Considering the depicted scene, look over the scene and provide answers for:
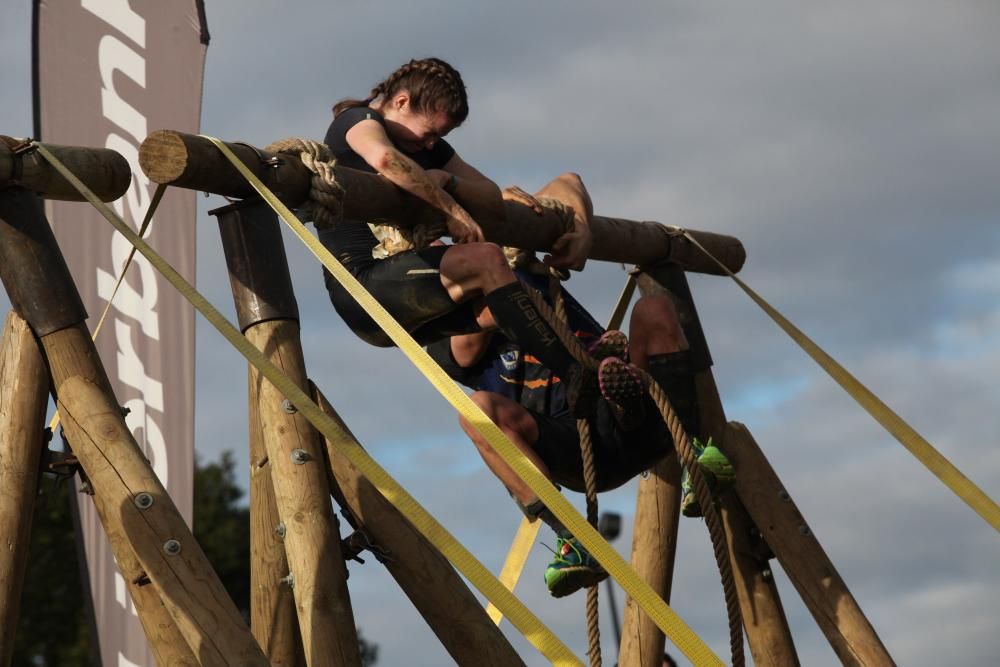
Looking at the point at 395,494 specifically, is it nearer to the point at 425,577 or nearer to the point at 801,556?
the point at 425,577

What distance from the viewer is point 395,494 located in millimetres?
4258

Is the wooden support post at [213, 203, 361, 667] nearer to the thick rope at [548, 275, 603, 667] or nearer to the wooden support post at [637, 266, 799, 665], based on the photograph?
the thick rope at [548, 275, 603, 667]

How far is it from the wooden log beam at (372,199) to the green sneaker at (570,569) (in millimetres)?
1091

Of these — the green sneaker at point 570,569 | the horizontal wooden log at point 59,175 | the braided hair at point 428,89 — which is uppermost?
the braided hair at point 428,89

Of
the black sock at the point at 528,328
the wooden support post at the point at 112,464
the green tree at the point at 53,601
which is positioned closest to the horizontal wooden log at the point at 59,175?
the wooden support post at the point at 112,464

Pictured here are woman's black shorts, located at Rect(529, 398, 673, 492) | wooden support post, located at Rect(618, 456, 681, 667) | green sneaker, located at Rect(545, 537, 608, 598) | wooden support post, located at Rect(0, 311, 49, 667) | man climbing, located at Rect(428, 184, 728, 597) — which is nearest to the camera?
wooden support post, located at Rect(0, 311, 49, 667)

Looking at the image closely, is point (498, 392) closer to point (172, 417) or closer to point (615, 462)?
point (615, 462)

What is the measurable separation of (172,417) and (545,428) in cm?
262

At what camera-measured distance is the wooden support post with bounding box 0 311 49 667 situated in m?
4.67

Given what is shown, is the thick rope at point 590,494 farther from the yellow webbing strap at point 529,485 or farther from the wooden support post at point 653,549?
the yellow webbing strap at point 529,485

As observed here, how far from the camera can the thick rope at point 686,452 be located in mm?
5008

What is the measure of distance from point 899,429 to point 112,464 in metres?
2.37

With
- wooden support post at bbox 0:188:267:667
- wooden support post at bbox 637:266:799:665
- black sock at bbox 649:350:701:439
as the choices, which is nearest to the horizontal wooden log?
wooden support post at bbox 0:188:267:667

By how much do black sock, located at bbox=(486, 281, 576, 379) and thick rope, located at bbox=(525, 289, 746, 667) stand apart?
0.10 ft
